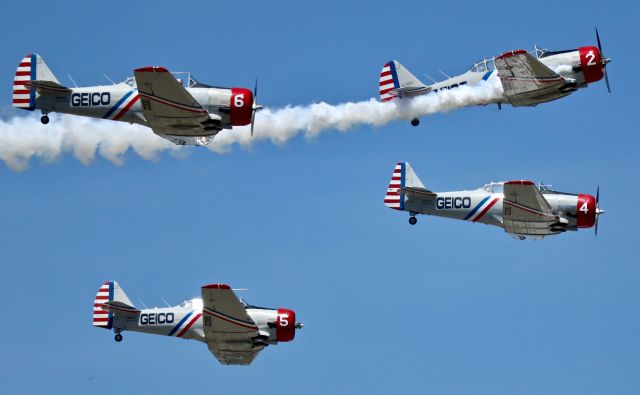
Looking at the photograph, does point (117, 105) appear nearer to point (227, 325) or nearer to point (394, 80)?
point (227, 325)

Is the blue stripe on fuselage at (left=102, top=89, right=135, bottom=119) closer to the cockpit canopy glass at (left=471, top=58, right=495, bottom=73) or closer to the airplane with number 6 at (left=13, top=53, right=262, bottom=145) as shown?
the airplane with number 6 at (left=13, top=53, right=262, bottom=145)

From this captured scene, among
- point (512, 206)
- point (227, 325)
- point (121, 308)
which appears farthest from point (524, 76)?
point (121, 308)

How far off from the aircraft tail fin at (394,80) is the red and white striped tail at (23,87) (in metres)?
11.9

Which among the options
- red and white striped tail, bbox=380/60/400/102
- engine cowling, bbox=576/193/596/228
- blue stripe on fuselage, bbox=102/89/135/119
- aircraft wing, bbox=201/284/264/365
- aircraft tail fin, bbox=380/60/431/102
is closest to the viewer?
blue stripe on fuselage, bbox=102/89/135/119

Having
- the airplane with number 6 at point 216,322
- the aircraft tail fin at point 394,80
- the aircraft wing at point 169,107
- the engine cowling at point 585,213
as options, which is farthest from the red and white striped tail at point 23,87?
the engine cowling at point 585,213

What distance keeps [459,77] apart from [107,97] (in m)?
11.9

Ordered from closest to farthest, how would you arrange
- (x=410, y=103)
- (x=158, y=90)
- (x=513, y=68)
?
1. (x=158, y=90)
2. (x=513, y=68)
3. (x=410, y=103)

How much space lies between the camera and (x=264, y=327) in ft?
143

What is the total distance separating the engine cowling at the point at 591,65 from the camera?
43.6m

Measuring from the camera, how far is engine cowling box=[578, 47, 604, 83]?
43.6m

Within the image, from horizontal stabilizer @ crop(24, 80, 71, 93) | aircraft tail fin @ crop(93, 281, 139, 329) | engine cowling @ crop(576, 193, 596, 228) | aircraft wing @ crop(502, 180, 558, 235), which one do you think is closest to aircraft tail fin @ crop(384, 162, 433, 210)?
aircraft wing @ crop(502, 180, 558, 235)

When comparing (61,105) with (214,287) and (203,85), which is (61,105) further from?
(214,287)

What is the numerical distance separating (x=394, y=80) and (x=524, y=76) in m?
5.93

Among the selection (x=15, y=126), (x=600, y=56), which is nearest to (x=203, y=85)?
(x=15, y=126)
